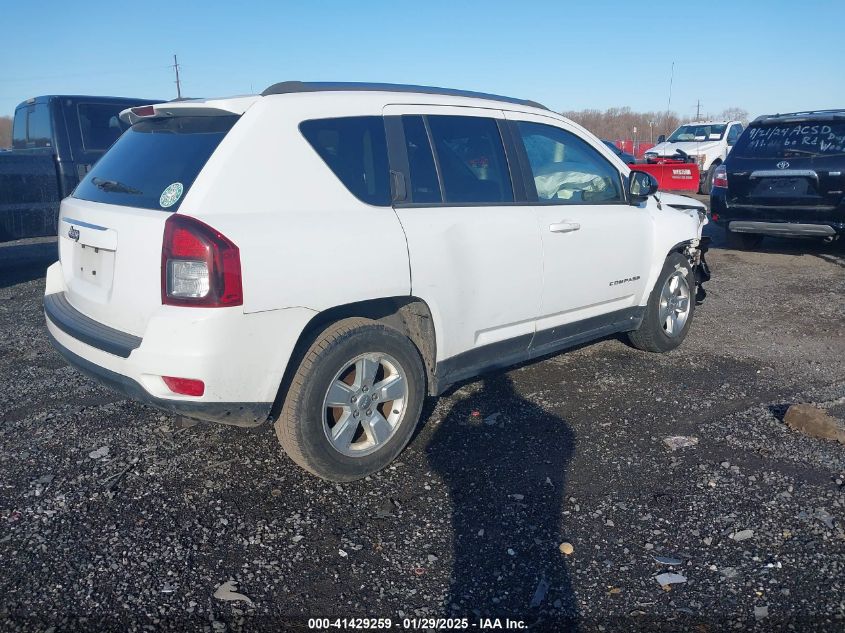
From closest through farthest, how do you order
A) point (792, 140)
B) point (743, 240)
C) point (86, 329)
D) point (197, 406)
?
point (197, 406)
point (86, 329)
point (792, 140)
point (743, 240)

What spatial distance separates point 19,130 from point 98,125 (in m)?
1.51

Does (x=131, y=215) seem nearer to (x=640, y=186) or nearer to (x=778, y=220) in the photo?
(x=640, y=186)

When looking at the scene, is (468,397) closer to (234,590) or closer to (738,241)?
(234,590)

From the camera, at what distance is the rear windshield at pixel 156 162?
3.17 metres

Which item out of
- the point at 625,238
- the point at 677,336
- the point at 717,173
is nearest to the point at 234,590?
the point at 625,238

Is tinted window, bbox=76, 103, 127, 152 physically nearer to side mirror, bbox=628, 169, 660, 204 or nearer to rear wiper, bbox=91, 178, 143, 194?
rear wiper, bbox=91, 178, 143, 194

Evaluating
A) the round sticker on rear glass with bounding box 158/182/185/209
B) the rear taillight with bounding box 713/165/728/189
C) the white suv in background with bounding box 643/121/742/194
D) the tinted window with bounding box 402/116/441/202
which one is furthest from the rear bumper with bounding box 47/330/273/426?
the white suv in background with bounding box 643/121/742/194

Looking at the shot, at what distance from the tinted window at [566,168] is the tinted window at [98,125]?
21.3ft

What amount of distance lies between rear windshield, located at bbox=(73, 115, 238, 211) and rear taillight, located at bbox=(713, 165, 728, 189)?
779 cm

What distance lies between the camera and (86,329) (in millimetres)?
3381

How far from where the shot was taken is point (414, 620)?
2562 millimetres

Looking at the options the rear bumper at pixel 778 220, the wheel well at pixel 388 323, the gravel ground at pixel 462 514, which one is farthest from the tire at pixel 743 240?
the wheel well at pixel 388 323

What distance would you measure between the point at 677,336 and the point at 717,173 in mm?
4812

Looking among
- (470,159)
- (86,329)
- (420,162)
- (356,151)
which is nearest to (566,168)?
(470,159)
